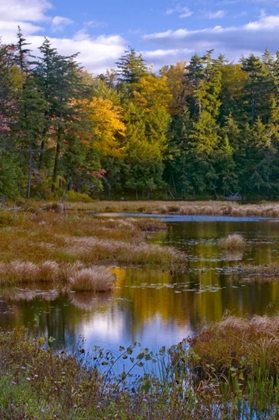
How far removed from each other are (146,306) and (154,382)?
267 inches

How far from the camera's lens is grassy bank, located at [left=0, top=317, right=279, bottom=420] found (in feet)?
20.2

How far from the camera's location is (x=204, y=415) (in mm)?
6953

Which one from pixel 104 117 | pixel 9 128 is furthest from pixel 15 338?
pixel 104 117

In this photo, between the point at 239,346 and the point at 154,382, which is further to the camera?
the point at 239,346

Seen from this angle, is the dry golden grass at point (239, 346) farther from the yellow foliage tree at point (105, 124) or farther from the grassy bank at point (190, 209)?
the yellow foliage tree at point (105, 124)

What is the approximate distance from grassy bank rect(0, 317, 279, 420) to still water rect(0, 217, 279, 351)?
4.97 ft

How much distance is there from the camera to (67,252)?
69.6 ft

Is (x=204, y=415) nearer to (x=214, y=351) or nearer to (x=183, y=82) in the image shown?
(x=214, y=351)

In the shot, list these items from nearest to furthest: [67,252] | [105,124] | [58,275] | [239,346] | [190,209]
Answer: [239,346], [58,275], [67,252], [190,209], [105,124]

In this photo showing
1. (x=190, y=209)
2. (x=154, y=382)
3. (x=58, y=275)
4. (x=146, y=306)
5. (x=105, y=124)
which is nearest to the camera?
(x=154, y=382)

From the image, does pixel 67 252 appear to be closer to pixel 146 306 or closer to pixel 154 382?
pixel 146 306

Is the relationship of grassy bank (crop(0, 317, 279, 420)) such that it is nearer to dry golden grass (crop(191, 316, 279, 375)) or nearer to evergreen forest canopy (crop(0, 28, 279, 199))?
dry golden grass (crop(191, 316, 279, 375))

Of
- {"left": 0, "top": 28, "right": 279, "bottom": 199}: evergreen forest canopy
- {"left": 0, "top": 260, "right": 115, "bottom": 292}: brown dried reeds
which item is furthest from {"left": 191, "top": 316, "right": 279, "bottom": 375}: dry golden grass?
{"left": 0, "top": 28, "right": 279, "bottom": 199}: evergreen forest canopy

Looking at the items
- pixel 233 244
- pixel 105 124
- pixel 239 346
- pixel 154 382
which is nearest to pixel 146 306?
pixel 239 346
